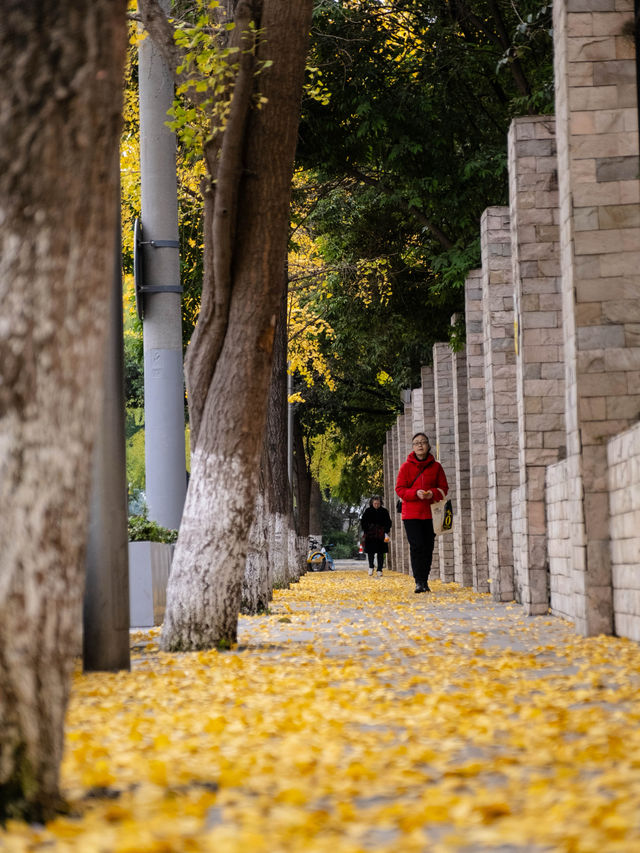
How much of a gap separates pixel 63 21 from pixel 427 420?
26.4 m

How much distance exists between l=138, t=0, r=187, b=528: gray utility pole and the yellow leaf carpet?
4.98 metres

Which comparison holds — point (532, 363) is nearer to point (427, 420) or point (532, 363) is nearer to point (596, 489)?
point (596, 489)

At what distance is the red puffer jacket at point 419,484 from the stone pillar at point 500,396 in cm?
233

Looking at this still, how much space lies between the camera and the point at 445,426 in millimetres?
26094

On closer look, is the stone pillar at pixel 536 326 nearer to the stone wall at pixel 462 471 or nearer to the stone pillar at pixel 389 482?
the stone wall at pixel 462 471

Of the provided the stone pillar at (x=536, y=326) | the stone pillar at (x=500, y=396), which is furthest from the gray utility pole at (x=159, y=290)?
the stone pillar at (x=500, y=396)

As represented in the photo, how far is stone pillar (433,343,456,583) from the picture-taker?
1019 inches

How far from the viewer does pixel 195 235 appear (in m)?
24.3

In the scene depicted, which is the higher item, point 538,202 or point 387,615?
point 538,202

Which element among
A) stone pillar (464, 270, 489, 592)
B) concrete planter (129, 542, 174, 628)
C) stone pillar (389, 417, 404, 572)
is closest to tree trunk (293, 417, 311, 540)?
stone pillar (389, 417, 404, 572)

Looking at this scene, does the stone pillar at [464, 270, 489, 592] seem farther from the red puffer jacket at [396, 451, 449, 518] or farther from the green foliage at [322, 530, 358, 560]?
the green foliage at [322, 530, 358, 560]

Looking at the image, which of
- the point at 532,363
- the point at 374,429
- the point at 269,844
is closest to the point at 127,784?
the point at 269,844

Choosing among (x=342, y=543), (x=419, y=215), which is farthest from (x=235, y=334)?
(x=342, y=543)

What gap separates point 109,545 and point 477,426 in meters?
12.7
